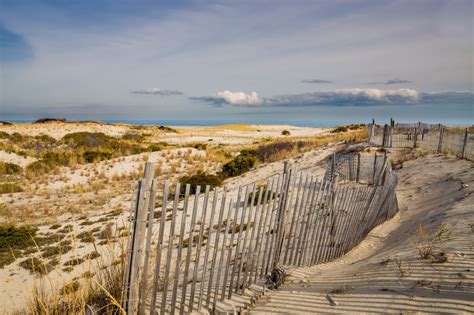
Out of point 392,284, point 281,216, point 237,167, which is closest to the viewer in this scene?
point 392,284

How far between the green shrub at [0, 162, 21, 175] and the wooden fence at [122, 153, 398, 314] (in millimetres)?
16796

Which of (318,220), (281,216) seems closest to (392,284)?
(281,216)

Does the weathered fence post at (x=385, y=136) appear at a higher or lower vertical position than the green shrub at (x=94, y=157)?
higher

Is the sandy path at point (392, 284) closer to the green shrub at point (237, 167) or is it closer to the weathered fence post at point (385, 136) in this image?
the green shrub at point (237, 167)

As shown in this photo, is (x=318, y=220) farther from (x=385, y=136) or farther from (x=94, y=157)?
(x=94, y=157)

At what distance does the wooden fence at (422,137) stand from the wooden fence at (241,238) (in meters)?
9.40

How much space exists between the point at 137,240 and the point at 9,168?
21.4 metres

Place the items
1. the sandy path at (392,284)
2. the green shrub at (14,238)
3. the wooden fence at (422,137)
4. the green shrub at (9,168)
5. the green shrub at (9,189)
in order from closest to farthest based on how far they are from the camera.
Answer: the sandy path at (392,284), the green shrub at (14,238), the green shrub at (9,189), the wooden fence at (422,137), the green shrub at (9,168)

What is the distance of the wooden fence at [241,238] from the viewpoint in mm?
3189

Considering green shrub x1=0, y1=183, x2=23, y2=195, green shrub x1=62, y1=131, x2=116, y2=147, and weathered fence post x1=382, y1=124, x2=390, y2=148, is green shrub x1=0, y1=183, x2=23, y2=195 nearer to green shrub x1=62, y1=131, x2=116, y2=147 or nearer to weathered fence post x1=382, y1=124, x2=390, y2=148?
green shrub x1=62, y1=131, x2=116, y2=147

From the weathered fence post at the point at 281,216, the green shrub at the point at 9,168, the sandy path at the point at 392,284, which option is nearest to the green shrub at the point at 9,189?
the green shrub at the point at 9,168

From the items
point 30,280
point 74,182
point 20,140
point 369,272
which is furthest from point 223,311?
point 20,140

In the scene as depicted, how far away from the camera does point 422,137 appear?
63.4 ft

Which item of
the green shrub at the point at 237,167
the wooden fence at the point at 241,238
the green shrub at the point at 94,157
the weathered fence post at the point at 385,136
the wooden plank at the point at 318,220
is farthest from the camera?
the green shrub at the point at 94,157
